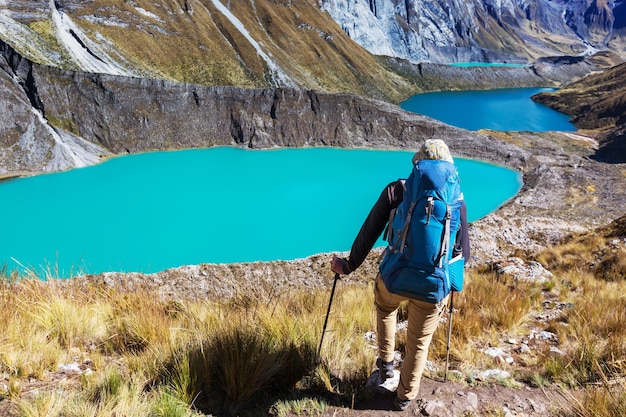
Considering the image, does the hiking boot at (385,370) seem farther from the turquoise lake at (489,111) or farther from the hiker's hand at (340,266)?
the turquoise lake at (489,111)

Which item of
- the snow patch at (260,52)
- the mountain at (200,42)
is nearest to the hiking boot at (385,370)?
the mountain at (200,42)

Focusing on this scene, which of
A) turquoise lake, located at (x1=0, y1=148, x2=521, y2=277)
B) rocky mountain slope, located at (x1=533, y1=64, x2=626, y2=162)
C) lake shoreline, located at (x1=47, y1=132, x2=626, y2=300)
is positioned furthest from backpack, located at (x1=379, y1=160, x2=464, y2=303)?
rocky mountain slope, located at (x1=533, y1=64, x2=626, y2=162)

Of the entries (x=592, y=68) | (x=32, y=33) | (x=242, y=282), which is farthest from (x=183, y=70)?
(x=592, y=68)

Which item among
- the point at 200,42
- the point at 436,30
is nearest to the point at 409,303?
the point at 200,42

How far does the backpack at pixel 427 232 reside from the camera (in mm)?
2914

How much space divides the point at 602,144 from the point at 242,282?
49215mm

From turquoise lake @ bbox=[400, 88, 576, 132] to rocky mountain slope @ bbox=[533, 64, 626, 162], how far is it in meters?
2.14

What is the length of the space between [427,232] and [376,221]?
60 cm

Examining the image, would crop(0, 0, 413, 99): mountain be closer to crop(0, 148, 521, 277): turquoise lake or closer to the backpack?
crop(0, 148, 521, 277): turquoise lake

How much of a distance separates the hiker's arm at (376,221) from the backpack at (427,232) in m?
0.20

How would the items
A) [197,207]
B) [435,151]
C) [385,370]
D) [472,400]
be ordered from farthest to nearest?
[197,207], [385,370], [472,400], [435,151]

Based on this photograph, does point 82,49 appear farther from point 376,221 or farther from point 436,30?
point 436,30

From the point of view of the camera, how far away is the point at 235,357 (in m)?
3.70

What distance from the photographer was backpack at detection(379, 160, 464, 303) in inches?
115
